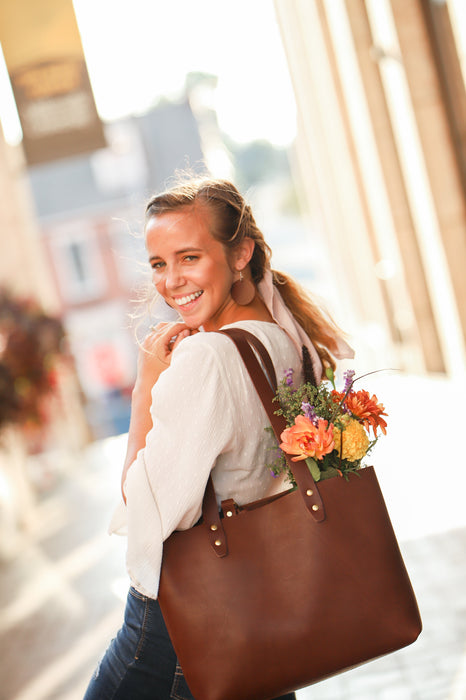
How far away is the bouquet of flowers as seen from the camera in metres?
1.30

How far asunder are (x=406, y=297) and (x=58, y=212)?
77.0 feet

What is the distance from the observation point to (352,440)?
135 centimetres

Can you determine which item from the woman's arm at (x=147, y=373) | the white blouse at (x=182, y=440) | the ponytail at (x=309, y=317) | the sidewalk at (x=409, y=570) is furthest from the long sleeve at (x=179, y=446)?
the sidewalk at (x=409, y=570)

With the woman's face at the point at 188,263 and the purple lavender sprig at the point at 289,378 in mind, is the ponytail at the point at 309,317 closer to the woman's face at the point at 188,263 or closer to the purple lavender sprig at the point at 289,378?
the woman's face at the point at 188,263

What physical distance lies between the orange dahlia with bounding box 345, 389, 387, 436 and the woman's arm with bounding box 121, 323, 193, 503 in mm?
329

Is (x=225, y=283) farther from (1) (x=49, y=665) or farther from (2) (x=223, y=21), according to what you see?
(2) (x=223, y=21)

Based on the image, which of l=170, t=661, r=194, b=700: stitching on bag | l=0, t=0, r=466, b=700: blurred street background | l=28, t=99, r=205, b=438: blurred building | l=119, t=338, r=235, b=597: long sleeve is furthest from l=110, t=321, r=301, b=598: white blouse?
l=28, t=99, r=205, b=438: blurred building

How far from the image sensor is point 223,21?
3331cm

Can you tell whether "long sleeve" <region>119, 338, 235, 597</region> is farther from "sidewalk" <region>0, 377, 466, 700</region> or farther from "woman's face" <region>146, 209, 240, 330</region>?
"sidewalk" <region>0, 377, 466, 700</region>

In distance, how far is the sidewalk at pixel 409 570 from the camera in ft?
9.72

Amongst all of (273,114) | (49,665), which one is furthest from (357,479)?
(273,114)

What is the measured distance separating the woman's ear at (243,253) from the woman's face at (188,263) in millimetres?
29

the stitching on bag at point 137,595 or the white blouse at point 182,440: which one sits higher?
the white blouse at point 182,440

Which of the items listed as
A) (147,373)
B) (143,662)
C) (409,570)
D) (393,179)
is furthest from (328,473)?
(393,179)
